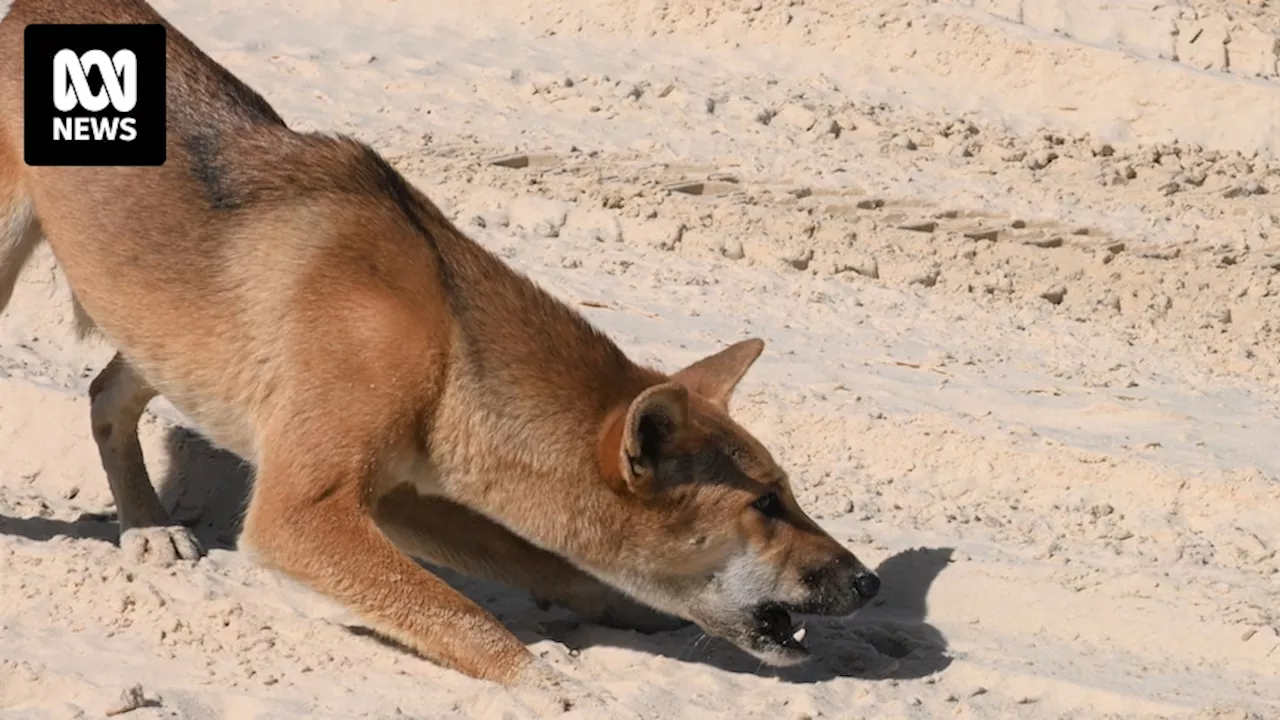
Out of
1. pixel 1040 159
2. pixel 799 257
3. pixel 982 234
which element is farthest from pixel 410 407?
pixel 1040 159

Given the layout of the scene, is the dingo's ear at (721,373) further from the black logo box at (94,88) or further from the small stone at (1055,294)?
the small stone at (1055,294)

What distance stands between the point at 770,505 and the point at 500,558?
1.26 m

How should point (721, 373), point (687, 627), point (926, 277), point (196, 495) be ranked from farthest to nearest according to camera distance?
point (926, 277) → point (196, 495) → point (687, 627) → point (721, 373)

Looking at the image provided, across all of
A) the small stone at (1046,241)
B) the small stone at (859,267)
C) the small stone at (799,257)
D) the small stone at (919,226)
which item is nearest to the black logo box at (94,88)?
the small stone at (799,257)

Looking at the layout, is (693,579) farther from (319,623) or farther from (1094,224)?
(1094,224)

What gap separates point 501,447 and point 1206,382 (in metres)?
4.91

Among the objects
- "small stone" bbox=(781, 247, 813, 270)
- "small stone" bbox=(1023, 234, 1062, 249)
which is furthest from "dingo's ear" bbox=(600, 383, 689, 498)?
"small stone" bbox=(1023, 234, 1062, 249)

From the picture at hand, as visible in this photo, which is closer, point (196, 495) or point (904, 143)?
point (196, 495)

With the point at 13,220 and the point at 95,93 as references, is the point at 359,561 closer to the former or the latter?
the point at 13,220

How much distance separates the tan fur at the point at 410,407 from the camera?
673 cm

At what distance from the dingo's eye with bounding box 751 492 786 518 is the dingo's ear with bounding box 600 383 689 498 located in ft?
Answer: 1.22

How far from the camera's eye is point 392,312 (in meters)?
6.84

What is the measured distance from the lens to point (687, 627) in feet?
25.0

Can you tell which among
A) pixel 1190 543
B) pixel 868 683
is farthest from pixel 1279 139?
pixel 868 683
